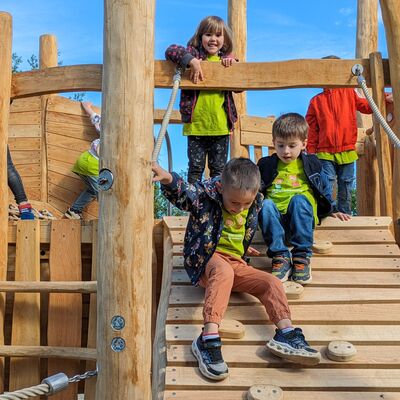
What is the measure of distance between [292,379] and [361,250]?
133cm

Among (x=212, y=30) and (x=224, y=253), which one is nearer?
(x=224, y=253)

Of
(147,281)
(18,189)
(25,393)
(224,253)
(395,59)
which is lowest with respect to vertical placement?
(25,393)

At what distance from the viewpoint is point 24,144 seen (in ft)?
22.7

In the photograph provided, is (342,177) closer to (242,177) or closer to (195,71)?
(195,71)

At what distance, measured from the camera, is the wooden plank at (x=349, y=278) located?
369 centimetres

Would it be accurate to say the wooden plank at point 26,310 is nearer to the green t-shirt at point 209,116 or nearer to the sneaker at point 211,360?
the green t-shirt at point 209,116

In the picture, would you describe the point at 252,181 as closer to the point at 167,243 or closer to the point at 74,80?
the point at 167,243

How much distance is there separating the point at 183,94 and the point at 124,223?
203 centimetres

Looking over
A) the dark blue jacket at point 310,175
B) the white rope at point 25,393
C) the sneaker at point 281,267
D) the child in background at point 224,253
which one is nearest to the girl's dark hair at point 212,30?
the dark blue jacket at point 310,175

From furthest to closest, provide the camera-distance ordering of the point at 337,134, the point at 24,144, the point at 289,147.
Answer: the point at 24,144 → the point at 337,134 → the point at 289,147

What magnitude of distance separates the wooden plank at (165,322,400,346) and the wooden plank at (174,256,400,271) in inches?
21.4

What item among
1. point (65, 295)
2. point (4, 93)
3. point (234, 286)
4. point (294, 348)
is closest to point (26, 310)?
point (65, 295)

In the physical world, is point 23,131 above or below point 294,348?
above

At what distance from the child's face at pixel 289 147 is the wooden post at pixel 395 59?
87 cm
